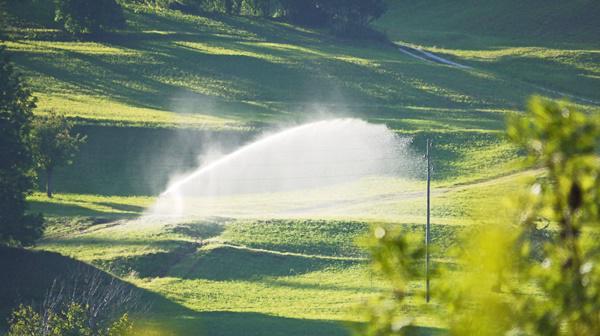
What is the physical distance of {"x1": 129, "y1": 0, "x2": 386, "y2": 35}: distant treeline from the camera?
320 feet

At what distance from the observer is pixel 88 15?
86250 millimetres

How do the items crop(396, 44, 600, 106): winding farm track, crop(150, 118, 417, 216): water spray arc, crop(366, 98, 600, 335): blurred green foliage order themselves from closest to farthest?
crop(366, 98, 600, 335): blurred green foliage
crop(150, 118, 417, 216): water spray arc
crop(396, 44, 600, 106): winding farm track

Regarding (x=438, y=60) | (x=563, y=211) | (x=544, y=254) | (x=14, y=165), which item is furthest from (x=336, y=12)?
(x=563, y=211)

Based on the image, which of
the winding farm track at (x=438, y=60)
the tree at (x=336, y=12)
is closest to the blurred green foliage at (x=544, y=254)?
the winding farm track at (x=438, y=60)

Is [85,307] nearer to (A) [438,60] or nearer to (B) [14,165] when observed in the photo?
(B) [14,165]

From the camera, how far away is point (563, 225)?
3262 mm

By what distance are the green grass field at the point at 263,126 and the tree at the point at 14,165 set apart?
5.05 feet

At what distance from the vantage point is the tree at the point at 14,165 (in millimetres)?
43688

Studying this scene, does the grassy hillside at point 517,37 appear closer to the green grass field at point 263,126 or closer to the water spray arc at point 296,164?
the green grass field at point 263,126

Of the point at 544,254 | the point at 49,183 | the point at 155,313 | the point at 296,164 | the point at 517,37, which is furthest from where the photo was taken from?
the point at 517,37

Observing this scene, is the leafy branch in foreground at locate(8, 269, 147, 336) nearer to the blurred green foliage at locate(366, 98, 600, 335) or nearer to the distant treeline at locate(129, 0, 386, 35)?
the blurred green foliage at locate(366, 98, 600, 335)

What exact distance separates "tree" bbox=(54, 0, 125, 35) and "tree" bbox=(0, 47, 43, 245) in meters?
34.8

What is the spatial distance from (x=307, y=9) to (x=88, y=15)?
21760mm

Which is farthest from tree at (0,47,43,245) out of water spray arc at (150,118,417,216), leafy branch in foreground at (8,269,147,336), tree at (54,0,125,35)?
tree at (54,0,125,35)
